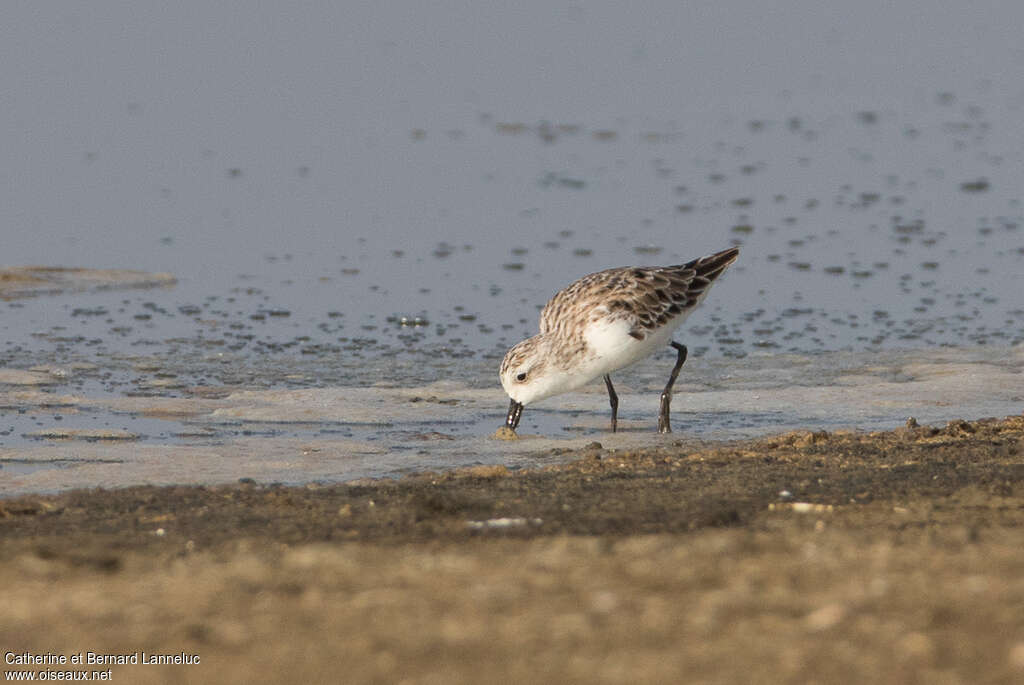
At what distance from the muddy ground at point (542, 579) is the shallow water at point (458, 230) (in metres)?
1.66

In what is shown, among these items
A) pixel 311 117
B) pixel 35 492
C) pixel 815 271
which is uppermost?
pixel 311 117

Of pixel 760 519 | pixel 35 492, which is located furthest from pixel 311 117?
pixel 760 519

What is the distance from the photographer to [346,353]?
10.2 metres

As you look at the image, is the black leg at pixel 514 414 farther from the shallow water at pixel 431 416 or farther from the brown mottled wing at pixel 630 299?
the brown mottled wing at pixel 630 299

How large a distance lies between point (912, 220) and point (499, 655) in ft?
36.5

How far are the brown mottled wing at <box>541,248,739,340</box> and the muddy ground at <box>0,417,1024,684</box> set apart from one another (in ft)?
6.99

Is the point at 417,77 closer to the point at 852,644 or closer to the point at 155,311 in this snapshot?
the point at 155,311

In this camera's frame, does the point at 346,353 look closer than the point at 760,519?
No

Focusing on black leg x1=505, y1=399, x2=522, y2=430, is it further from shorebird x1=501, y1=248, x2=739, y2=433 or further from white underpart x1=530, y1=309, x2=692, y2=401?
white underpart x1=530, y1=309, x2=692, y2=401

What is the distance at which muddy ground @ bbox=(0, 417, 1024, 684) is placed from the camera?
3729mm

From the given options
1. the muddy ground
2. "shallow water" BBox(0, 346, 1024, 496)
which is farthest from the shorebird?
the muddy ground

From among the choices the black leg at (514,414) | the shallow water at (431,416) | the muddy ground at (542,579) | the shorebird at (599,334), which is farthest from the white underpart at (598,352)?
the muddy ground at (542,579)

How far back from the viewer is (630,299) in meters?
8.62

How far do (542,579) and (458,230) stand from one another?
9.31 metres
